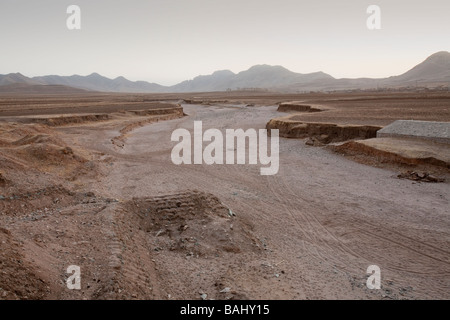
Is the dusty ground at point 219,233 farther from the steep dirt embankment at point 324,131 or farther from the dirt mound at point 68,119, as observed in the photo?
the dirt mound at point 68,119

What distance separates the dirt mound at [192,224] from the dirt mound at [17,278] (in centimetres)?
259

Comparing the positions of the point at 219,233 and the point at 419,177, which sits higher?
the point at 419,177

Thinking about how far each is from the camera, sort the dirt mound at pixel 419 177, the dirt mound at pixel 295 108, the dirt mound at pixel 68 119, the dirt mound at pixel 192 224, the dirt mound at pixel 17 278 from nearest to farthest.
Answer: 1. the dirt mound at pixel 17 278
2. the dirt mound at pixel 192 224
3. the dirt mound at pixel 419 177
4. the dirt mound at pixel 68 119
5. the dirt mound at pixel 295 108

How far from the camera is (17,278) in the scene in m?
4.88

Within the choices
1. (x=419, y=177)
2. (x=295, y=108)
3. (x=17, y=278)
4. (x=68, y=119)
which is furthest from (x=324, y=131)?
(x=68, y=119)

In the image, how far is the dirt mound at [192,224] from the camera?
287 inches

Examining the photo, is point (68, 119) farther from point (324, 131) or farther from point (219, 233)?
point (219, 233)

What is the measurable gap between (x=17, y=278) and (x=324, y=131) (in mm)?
19167

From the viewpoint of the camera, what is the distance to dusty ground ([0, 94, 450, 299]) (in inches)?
223

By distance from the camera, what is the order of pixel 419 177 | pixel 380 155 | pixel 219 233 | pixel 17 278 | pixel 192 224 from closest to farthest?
pixel 17 278 → pixel 219 233 → pixel 192 224 → pixel 419 177 → pixel 380 155

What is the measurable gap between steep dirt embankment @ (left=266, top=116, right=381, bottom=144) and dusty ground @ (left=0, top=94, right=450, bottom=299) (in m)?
6.21

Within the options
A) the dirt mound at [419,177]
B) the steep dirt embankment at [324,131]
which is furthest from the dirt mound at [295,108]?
the dirt mound at [419,177]

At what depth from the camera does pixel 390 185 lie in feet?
39.1

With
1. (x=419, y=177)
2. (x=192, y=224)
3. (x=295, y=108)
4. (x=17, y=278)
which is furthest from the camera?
(x=295, y=108)
